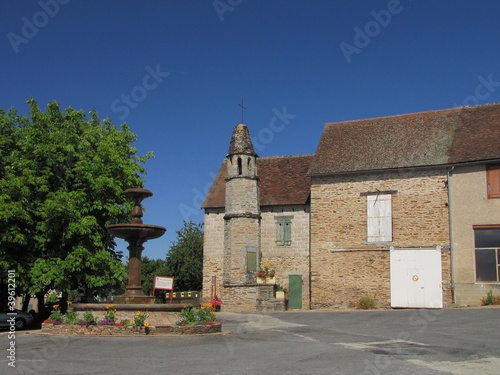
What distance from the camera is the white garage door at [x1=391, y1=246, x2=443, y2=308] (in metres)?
25.0

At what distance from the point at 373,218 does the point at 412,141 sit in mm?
4306

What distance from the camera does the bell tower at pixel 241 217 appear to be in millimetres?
28125

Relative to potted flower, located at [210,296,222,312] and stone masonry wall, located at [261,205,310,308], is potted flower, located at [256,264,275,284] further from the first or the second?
potted flower, located at [210,296,222,312]

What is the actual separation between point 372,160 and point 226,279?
9333mm

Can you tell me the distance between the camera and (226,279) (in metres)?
28.1

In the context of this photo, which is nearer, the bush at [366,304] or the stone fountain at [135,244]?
the stone fountain at [135,244]

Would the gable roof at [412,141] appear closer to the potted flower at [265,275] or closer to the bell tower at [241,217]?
the bell tower at [241,217]

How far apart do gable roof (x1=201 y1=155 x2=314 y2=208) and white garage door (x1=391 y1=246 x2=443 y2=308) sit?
6.20m

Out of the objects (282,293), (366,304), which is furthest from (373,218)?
(282,293)

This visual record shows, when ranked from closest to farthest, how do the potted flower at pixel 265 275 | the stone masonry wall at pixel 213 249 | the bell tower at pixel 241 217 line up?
the bell tower at pixel 241 217 < the potted flower at pixel 265 275 < the stone masonry wall at pixel 213 249

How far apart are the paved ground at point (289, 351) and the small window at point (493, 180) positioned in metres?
8.24

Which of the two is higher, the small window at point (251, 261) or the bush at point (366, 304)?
the small window at point (251, 261)

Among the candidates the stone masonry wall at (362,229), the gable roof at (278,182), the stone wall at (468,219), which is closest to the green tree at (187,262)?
the gable roof at (278,182)

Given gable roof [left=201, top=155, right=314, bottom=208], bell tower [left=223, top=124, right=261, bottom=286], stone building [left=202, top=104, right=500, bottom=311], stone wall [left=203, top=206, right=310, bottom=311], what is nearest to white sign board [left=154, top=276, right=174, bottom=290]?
stone building [left=202, top=104, right=500, bottom=311]
